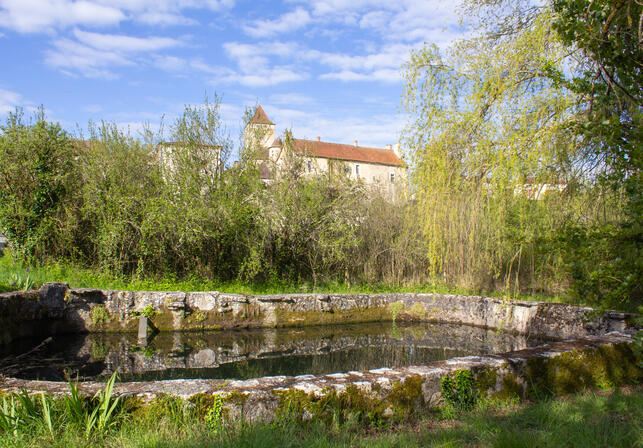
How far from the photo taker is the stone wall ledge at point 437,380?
3254 mm

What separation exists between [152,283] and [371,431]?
8.69 meters

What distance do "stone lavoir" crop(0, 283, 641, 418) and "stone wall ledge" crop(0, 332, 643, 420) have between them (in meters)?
0.01

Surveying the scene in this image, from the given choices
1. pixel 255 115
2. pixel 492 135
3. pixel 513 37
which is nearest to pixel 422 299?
pixel 492 135

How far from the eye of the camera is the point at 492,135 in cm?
623

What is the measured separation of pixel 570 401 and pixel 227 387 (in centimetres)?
308

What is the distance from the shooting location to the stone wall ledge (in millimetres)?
3254

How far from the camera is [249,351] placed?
24.4 feet

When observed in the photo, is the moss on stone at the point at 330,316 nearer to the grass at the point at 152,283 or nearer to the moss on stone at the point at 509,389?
the grass at the point at 152,283

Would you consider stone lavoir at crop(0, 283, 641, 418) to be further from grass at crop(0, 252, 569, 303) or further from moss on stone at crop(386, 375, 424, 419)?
grass at crop(0, 252, 569, 303)

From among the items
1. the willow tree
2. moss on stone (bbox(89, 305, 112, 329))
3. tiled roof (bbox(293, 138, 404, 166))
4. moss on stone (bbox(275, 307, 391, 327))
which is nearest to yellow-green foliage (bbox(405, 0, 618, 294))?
the willow tree

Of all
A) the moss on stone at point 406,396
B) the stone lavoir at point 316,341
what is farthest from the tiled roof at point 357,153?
the moss on stone at point 406,396

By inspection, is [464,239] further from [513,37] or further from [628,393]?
[628,393]

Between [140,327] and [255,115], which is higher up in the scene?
[255,115]

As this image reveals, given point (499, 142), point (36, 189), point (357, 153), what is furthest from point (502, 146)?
point (357, 153)
